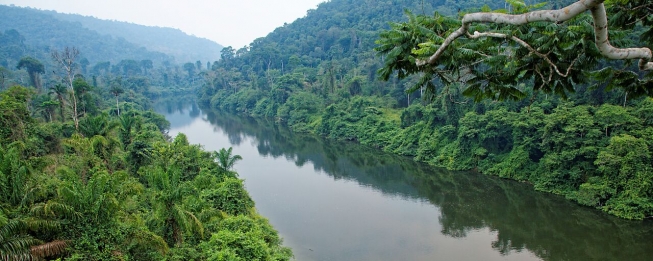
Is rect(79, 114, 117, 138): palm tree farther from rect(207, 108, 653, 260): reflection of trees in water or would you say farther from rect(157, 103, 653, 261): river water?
rect(207, 108, 653, 260): reflection of trees in water

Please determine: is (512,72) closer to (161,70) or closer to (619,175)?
(619,175)

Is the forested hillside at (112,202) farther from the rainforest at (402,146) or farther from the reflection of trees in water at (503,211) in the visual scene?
the reflection of trees in water at (503,211)

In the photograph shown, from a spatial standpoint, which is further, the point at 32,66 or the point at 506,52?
the point at 32,66

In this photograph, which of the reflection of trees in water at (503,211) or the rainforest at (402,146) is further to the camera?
the reflection of trees in water at (503,211)

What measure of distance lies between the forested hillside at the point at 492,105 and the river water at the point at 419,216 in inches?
51.0

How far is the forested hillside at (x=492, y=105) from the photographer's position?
15.3ft

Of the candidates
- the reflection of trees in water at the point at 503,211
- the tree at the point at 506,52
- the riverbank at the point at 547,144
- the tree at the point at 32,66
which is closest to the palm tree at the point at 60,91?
the reflection of trees in water at the point at 503,211

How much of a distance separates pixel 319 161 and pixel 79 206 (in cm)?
2177

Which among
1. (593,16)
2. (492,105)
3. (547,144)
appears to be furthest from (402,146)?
(593,16)

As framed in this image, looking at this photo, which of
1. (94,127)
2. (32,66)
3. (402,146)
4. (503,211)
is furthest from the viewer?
(32,66)

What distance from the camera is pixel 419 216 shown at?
58.6ft

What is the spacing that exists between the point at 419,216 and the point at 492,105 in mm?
10249

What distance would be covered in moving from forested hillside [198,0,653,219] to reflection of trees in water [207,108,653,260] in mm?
835

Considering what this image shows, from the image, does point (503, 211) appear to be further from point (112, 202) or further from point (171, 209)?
point (112, 202)
